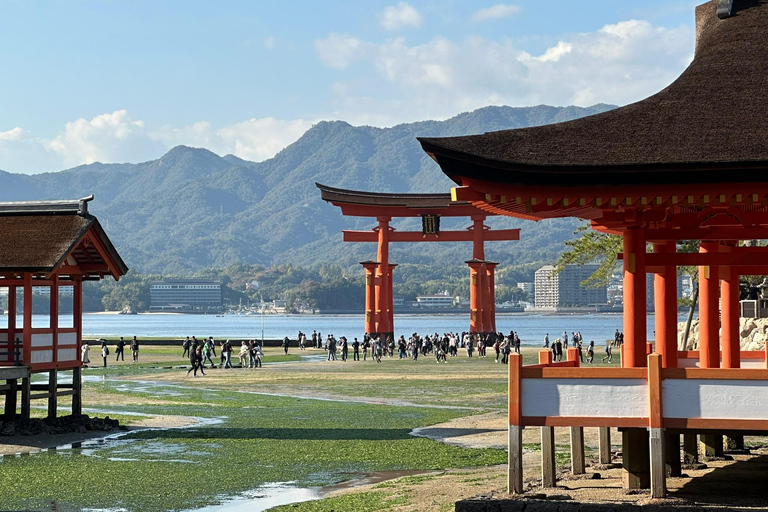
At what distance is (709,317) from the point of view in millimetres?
18109

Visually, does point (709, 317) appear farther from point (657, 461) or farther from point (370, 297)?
point (370, 297)

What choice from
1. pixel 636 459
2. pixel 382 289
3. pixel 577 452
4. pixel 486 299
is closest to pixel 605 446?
pixel 577 452

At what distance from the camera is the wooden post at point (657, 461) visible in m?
13.2

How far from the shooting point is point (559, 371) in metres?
13.6

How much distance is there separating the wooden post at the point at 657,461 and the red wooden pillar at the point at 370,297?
59.6 meters

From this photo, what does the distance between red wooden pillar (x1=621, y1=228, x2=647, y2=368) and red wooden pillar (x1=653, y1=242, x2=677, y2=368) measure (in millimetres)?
1050

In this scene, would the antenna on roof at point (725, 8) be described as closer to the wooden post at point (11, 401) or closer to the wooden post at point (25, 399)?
the wooden post at point (25, 399)

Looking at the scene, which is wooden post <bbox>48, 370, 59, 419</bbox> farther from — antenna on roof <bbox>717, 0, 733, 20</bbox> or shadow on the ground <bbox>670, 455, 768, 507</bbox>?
antenna on roof <bbox>717, 0, 733, 20</bbox>

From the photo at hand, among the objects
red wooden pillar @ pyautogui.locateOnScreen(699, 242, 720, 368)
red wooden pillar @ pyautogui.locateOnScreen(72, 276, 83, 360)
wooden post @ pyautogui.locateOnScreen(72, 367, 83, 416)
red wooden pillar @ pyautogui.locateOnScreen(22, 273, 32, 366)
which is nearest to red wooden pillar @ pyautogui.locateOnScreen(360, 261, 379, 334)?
red wooden pillar @ pyautogui.locateOnScreen(72, 276, 83, 360)

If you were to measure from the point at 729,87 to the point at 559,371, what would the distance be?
15.6 ft

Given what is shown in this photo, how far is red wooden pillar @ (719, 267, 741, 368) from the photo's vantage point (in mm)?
17719

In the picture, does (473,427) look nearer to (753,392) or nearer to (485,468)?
(485,468)

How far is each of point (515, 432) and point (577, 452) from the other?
137 inches

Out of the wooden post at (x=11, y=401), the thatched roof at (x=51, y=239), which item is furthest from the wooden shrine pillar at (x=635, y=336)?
the wooden post at (x=11, y=401)
